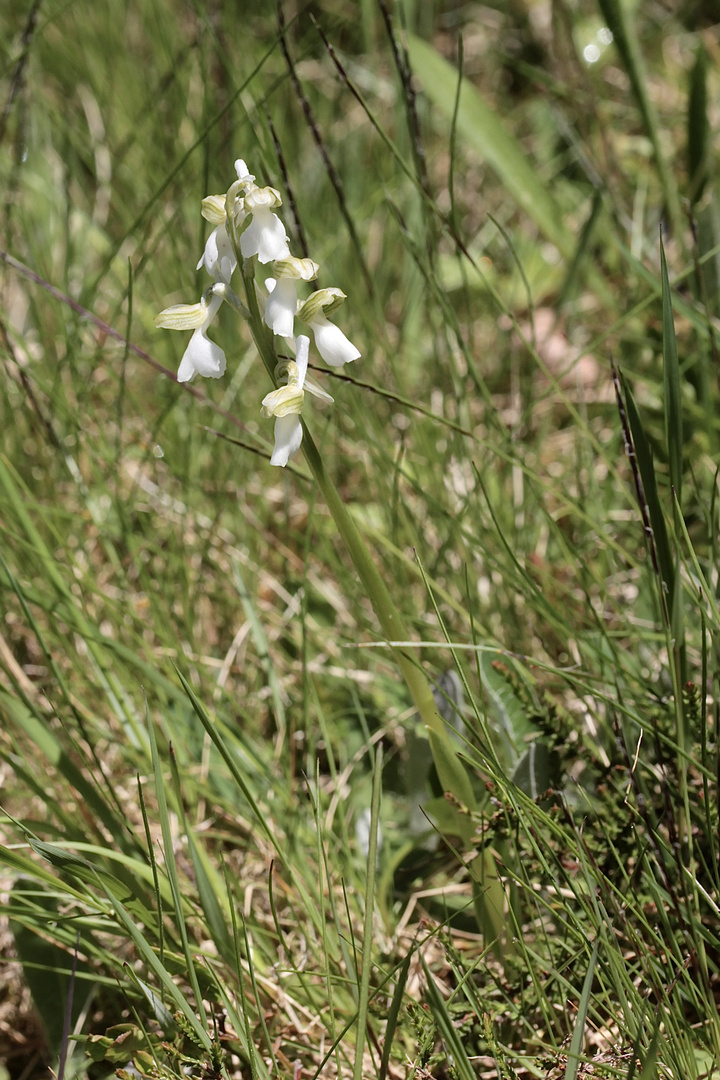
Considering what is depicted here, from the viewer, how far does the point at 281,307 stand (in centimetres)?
91

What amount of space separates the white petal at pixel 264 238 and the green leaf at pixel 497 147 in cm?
155

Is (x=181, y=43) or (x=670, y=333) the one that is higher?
(x=181, y=43)

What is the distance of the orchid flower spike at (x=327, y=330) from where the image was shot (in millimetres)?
937

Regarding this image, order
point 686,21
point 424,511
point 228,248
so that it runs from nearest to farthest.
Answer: point 228,248
point 424,511
point 686,21

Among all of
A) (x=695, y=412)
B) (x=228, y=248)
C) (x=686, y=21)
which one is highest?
(x=686, y=21)

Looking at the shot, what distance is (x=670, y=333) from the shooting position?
3.40ft

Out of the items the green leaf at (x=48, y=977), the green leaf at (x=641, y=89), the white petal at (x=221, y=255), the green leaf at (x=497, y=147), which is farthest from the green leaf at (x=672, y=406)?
the green leaf at (x=497, y=147)

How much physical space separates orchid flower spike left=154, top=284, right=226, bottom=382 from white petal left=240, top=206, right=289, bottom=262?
0.06m

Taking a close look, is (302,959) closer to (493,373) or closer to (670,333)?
(670,333)

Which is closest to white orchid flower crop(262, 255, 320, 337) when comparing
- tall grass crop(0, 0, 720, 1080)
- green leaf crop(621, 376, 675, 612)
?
tall grass crop(0, 0, 720, 1080)

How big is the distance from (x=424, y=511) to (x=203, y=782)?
2.36 ft

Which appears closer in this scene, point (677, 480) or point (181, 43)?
point (677, 480)

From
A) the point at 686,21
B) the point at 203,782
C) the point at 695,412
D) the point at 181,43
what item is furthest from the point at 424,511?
the point at 686,21

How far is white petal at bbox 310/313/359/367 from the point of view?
0.94 metres
